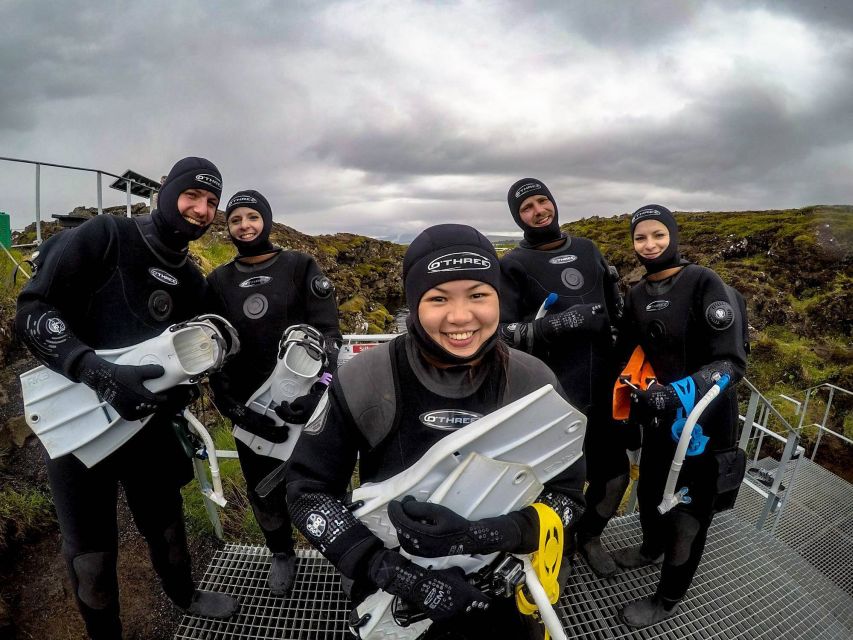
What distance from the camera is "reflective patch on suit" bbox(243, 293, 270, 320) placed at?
9.91ft

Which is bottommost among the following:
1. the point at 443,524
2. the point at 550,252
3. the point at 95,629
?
the point at 95,629

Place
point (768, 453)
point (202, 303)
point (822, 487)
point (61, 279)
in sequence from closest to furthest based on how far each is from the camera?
point (61, 279) → point (202, 303) → point (822, 487) → point (768, 453)

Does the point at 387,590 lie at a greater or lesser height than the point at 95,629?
greater

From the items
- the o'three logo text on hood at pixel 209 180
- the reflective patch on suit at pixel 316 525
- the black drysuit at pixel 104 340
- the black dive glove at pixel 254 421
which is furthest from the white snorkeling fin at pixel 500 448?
the o'three logo text on hood at pixel 209 180

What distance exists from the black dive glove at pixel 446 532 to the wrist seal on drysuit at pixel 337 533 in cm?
19

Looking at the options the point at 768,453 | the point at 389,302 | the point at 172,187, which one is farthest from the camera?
the point at 389,302

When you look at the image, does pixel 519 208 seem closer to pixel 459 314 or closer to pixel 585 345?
pixel 585 345

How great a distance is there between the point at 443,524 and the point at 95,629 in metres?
2.43

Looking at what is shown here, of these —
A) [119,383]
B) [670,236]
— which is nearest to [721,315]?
[670,236]

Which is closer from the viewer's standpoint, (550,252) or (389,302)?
(550,252)

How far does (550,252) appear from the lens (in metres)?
3.28

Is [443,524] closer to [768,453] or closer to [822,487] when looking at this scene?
[822,487]

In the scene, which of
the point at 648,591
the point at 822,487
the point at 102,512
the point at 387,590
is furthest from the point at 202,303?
the point at 822,487

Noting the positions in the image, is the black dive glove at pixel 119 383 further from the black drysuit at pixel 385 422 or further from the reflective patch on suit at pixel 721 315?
the reflective patch on suit at pixel 721 315
